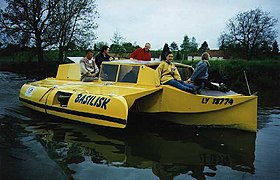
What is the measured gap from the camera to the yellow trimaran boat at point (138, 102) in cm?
820

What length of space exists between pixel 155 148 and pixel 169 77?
250 cm

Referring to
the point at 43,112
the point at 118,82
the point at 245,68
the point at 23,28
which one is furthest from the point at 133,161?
the point at 23,28

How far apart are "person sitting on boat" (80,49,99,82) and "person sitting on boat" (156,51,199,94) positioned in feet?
9.42

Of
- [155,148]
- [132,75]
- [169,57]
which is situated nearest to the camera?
[155,148]

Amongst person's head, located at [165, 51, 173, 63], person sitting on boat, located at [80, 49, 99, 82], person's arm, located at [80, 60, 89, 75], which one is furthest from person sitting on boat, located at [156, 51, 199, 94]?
person's arm, located at [80, 60, 89, 75]

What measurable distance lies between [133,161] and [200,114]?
332 centimetres

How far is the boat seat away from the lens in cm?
1171

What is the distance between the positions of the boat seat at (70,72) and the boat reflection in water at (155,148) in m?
2.74

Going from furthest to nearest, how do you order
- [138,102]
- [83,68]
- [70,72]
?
[70,72] → [83,68] → [138,102]

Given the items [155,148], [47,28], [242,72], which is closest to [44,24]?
[47,28]

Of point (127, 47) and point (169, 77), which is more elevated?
point (127, 47)

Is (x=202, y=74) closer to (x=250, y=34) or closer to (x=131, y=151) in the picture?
(x=131, y=151)

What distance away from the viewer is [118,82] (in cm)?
990

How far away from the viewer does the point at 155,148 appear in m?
7.40
